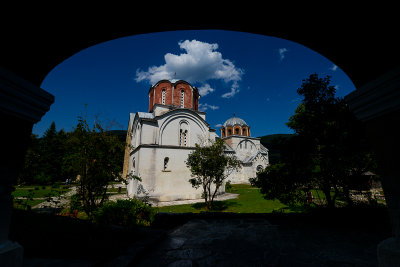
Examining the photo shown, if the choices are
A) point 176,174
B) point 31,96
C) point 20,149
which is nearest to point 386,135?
point 31,96

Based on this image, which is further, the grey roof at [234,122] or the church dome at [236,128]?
the grey roof at [234,122]

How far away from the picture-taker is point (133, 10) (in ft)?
5.31

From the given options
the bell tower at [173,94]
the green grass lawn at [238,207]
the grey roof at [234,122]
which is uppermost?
the grey roof at [234,122]

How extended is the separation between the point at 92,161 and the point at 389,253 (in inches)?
311

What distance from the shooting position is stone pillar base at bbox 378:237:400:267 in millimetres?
1368

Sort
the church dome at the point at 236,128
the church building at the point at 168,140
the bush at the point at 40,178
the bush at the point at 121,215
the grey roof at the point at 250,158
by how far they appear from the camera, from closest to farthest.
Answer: the bush at the point at 40,178 → the bush at the point at 121,215 → the church building at the point at 168,140 → the grey roof at the point at 250,158 → the church dome at the point at 236,128

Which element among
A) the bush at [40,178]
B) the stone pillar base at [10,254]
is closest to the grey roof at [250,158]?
the bush at [40,178]

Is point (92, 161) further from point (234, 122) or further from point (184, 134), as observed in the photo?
point (234, 122)

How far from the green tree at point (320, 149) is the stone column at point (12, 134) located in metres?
5.94

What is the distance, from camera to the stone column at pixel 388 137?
143 cm

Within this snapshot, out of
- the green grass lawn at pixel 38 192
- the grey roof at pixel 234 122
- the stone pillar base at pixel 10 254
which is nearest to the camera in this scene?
the stone pillar base at pixel 10 254

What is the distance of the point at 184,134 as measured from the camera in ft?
54.3

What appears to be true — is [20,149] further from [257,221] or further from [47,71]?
[257,221]

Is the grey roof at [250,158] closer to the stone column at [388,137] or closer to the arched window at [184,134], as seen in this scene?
the arched window at [184,134]
